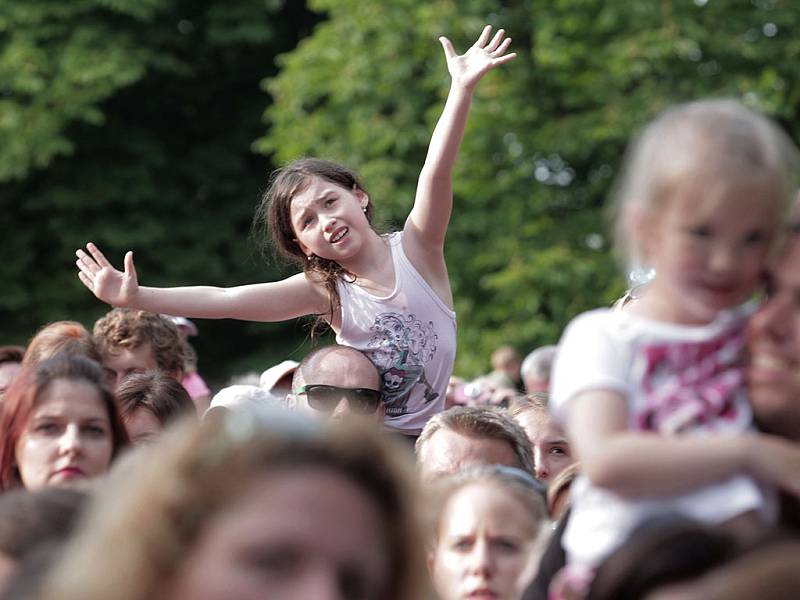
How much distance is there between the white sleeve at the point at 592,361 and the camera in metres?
2.12

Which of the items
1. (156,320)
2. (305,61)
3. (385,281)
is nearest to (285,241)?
(385,281)

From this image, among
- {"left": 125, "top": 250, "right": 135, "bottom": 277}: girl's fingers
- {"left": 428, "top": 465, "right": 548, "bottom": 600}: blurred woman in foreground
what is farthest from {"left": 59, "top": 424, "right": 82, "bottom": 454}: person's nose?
{"left": 125, "top": 250, "right": 135, "bottom": 277}: girl's fingers

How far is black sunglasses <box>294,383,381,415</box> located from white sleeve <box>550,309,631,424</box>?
2.73 metres

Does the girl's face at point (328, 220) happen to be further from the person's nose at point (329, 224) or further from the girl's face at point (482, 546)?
the girl's face at point (482, 546)

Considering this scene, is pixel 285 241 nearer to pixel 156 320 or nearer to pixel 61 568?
pixel 156 320

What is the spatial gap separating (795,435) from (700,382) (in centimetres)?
18

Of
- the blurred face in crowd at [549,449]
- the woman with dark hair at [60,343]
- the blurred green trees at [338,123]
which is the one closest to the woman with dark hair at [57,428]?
the woman with dark hair at [60,343]

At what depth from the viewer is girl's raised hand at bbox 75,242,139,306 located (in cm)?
541

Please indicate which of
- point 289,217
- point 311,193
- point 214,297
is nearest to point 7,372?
point 214,297

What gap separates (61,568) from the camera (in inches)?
72.5

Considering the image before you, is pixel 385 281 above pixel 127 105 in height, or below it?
below

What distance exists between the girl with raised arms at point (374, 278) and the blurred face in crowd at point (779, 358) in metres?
2.81

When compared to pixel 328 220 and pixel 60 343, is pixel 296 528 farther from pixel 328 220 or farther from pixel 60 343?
pixel 60 343

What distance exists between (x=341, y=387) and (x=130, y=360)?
2.09 meters
